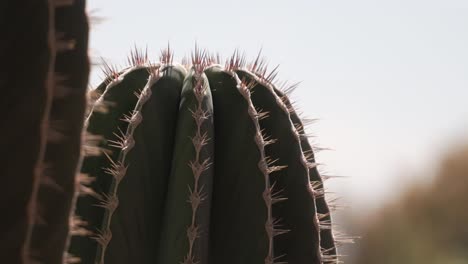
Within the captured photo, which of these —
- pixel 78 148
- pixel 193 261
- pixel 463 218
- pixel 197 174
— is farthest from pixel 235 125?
pixel 463 218

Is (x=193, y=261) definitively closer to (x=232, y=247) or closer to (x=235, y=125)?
(x=232, y=247)

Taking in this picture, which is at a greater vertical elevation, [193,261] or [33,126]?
[33,126]

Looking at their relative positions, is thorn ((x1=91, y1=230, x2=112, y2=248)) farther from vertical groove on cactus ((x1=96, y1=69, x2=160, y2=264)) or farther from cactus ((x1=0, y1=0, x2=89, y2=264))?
cactus ((x1=0, y1=0, x2=89, y2=264))

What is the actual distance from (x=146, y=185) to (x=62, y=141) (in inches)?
34.0

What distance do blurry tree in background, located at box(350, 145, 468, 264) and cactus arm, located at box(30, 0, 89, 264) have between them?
9.69m

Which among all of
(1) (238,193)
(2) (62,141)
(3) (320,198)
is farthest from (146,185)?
(2) (62,141)

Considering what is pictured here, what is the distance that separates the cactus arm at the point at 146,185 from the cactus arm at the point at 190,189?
29mm

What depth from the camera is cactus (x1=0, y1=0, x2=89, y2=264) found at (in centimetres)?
96

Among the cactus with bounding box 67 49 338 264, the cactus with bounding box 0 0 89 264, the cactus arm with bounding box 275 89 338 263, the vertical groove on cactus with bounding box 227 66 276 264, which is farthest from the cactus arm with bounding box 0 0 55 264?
the cactus arm with bounding box 275 89 338 263

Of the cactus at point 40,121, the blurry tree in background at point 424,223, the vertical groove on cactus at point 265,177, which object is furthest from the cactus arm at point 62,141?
the blurry tree in background at point 424,223

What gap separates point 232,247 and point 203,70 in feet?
1.40

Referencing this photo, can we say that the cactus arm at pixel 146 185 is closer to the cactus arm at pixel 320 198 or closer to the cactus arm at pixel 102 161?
the cactus arm at pixel 102 161

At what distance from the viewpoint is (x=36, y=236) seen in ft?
3.28

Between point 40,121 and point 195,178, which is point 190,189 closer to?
point 195,178
